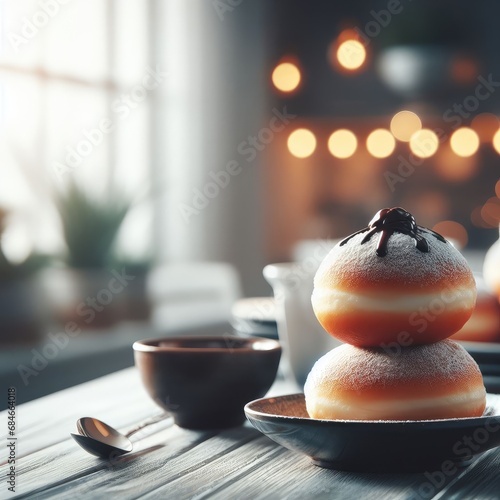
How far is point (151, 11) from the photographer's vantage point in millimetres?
4648

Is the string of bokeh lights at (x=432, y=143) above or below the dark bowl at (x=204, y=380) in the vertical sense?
above

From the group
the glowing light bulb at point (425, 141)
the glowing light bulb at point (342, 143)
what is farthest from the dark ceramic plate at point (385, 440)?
the glowing light bulb at point (425, 141)

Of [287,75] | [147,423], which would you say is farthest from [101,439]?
[287,75]

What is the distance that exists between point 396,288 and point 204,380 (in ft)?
0.83

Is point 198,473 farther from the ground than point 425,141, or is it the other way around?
point 425,141

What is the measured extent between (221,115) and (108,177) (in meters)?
1.19

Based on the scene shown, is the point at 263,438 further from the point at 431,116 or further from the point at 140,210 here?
the point at 431,116

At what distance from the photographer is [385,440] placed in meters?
0.62
